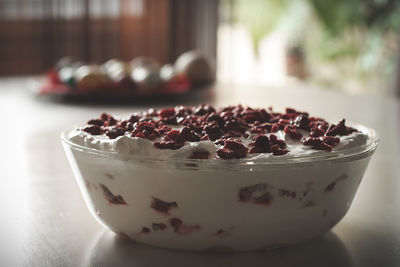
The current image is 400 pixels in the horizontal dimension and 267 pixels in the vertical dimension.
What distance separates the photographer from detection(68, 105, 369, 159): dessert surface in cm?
77

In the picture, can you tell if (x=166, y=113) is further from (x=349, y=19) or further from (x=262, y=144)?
(x=349, y=19)

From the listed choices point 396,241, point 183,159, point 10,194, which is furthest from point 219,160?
point 10,194

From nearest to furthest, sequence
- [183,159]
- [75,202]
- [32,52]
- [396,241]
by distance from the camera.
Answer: [183,159], [396,241], [75,202], [32,52]

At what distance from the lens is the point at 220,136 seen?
0.87m

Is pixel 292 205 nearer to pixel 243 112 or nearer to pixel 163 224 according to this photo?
pixel 163 224

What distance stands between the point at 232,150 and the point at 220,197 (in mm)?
68

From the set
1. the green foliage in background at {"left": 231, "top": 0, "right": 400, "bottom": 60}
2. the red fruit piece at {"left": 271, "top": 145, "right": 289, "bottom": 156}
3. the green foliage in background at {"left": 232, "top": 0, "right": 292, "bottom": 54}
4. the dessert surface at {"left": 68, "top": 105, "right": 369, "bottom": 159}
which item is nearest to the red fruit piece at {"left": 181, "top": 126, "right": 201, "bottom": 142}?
the dessert surface at {"left": 68, "top": 105, "right": 369, "bottom": 159}

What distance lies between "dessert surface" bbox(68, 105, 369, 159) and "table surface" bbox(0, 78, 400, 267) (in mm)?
131

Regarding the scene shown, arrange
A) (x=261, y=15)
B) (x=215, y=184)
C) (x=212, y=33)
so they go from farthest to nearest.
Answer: (x=261, y=15)
(x=212, y=33)
(x=215, y=184)

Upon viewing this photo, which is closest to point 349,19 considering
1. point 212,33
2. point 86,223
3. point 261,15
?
point 261,15

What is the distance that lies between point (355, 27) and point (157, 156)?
4.47m

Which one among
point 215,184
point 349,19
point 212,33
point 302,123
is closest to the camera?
point 215,184

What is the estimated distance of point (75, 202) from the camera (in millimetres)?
1022

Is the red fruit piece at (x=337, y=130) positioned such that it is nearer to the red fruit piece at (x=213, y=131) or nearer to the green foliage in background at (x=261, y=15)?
the red fruit piece at (x=213, y=131)
